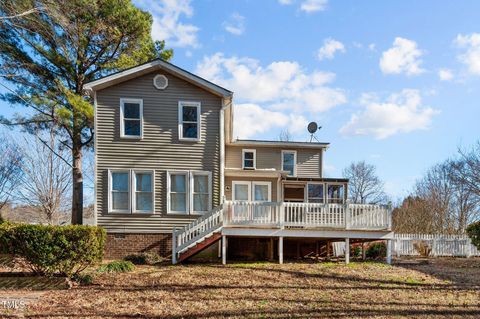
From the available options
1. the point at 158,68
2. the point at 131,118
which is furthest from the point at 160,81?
the point at 131,118

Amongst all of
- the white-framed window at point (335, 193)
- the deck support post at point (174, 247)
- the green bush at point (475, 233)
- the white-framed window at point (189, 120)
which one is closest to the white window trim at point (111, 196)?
the deck support post at point (174, 247)

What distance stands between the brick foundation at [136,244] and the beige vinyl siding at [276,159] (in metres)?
5.89

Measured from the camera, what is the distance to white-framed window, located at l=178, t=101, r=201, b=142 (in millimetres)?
14000

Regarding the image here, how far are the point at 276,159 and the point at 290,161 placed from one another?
836 millimetres

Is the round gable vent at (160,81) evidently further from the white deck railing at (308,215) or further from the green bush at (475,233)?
the green bush at (475,233)

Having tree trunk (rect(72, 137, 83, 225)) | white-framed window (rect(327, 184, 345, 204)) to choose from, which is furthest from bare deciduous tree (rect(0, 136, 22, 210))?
white-framed window (rect(327, 184, 345, 204))

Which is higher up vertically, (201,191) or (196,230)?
(201,191)

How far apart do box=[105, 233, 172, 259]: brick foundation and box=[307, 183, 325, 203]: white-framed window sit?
6809 millimetres

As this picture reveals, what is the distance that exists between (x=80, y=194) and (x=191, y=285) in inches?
462

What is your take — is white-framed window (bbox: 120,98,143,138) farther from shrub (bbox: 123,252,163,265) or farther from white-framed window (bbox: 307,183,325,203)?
white-framed window (bbox: 307,183,325,203)

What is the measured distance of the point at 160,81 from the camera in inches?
552

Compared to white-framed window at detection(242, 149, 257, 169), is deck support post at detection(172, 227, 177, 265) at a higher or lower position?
lower

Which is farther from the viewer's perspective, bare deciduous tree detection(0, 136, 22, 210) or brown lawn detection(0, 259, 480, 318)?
bare deciduous tree detection(0, 136, 22, 210)

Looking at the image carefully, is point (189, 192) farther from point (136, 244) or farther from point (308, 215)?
point (308, 215)
